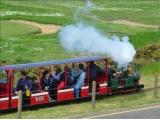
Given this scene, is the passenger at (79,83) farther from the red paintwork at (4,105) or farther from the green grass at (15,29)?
the green grass at (15,29)

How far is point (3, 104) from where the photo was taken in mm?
21625

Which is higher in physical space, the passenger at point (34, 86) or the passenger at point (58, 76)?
the passenger at point (58, 76)

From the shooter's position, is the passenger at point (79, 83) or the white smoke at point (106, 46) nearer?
the passenger at point (79, 83)

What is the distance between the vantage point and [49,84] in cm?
2331

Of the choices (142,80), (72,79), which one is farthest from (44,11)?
(72,79)

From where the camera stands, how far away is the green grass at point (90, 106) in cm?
2112

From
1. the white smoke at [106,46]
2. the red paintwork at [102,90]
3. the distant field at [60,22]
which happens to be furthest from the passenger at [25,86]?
the distant field at [60,22]

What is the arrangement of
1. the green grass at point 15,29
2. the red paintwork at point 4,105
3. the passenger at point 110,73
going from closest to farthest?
the red paintwork at point 4,105 < the passenger at point 110,73 < the green grass at point 15,29

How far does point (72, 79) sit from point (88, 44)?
3516mm

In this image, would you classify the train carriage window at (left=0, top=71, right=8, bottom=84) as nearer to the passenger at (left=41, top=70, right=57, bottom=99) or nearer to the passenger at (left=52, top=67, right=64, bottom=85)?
the passenger at (left=41, top=70, right=57, bottom=99)

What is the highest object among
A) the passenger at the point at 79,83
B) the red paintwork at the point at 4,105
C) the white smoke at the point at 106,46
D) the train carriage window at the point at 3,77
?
the white smoke at the point at 106,46

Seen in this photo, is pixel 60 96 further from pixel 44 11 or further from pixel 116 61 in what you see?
pixel 44 11

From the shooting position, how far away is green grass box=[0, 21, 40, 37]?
48459 mm

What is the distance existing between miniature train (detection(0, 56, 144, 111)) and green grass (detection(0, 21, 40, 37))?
75.9 feet
